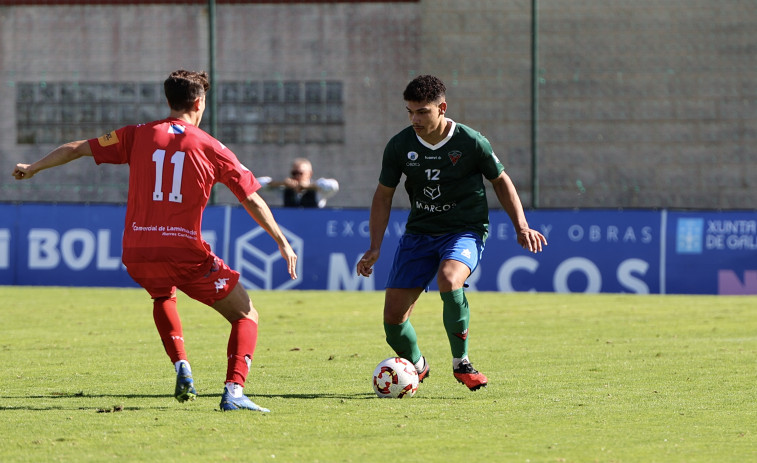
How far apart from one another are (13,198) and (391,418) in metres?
19.5

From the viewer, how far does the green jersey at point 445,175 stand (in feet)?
24.5

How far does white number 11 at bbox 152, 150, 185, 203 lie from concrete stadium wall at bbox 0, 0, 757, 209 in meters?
17.9

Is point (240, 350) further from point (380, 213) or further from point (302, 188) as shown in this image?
point (302, 188)

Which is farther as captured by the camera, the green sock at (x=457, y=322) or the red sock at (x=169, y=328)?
the green sock at (x=457, y=322)

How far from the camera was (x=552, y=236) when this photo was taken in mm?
16672

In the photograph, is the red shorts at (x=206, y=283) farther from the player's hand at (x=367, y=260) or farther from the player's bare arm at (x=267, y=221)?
the player's hand at (x=367, y=260)

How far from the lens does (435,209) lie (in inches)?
299

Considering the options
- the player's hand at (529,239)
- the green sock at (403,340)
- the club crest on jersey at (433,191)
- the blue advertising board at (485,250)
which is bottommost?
the blue advertising board at (485,250)

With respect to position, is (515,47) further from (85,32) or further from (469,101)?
(85,32)

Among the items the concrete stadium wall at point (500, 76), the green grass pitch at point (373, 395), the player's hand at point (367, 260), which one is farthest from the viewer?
the concrete stadium wall at point (500, 76)

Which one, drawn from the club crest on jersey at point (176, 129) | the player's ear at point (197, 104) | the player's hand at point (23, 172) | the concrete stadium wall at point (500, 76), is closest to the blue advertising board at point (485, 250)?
the concrete stadium wall at point (500, 76)

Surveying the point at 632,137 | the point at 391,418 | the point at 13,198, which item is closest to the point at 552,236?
the point at 632,137

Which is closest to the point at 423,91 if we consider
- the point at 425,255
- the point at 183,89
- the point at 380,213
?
the point at 380,213

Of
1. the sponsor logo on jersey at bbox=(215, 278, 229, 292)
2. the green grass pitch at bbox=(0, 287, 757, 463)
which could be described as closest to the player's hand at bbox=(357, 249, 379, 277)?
the green grass pitch at bbox=(0, 287, 757, 463)
